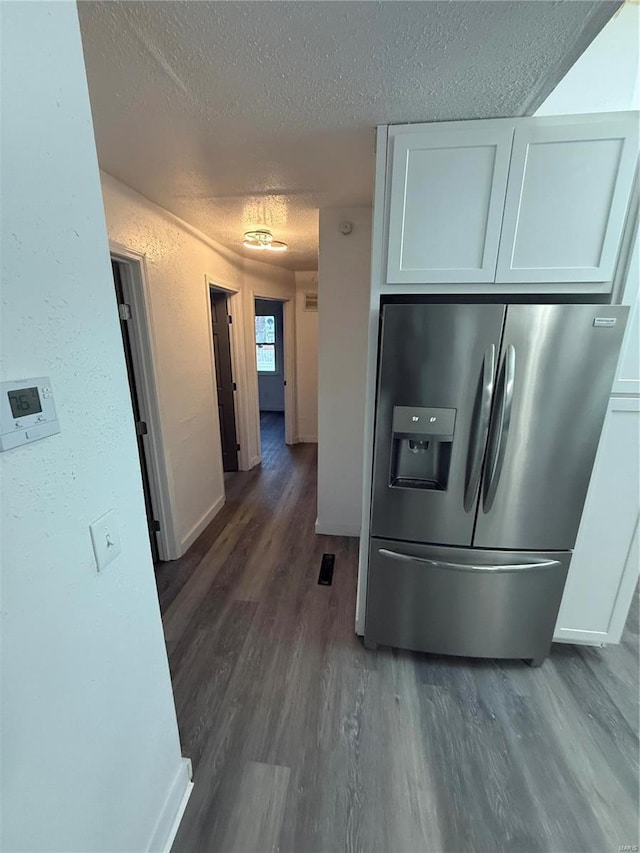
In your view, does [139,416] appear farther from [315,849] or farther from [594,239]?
[594,239]

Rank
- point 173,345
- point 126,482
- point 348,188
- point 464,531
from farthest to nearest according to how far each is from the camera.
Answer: point 173,345
point 348,188
point 464,531
point 126,482

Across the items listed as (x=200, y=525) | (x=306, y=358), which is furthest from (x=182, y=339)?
(x=306, y=358)

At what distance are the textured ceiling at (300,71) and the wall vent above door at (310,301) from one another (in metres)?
3.23

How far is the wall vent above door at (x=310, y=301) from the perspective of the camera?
4.98 m

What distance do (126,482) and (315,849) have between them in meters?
1.37

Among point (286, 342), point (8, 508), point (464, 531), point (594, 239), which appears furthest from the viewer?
point (286, 342)

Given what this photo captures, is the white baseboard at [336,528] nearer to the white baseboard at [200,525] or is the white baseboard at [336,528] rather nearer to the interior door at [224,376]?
the white baseboard at [200,525]

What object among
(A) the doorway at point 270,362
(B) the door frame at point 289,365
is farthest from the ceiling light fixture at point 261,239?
(A) the doorway at point 270,362

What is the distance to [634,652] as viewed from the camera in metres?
1.89

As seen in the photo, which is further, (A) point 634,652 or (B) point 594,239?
(A) point 634,652

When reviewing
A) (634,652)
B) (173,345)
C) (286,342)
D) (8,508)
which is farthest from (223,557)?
(286,342)

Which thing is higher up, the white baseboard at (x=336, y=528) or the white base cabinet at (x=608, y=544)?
the white base cabinet at (x=608, y=544)

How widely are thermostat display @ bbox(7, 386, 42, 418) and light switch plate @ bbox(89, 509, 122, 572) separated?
310 millimetres

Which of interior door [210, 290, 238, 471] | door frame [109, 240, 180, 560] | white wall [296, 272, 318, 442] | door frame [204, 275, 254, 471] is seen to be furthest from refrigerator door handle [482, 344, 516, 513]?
white wall [296, 272, 318, 442]
